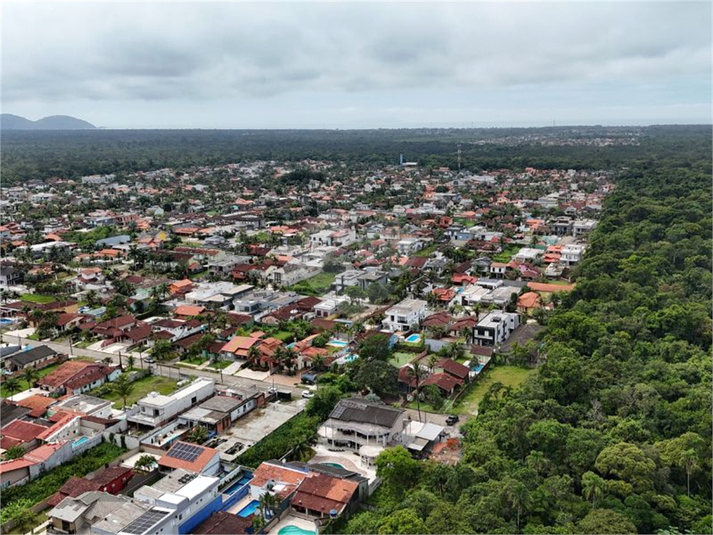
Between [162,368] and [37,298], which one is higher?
[37,298]

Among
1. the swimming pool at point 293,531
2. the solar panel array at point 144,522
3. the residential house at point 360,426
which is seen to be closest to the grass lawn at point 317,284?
the residential house at point 360,426

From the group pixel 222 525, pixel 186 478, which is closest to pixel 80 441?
pixel 186 478

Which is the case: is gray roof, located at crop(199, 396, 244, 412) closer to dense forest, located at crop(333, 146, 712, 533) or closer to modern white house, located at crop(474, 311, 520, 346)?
dense forest, located at crop(333, 146, 712, 533)

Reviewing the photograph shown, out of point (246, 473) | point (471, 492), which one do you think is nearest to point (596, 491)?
point (471, 492)

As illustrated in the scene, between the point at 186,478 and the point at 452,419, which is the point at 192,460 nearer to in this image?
the point at 186,478

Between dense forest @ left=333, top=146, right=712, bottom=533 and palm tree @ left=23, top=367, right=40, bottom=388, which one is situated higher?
dense forest @ left=333, top=146, right=712, bottom=533

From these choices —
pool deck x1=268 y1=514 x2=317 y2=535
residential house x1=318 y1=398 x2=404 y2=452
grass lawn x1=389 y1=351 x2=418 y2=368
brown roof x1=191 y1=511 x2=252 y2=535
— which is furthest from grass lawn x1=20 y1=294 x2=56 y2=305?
pool deck x1=268 y1=514 x2=317 y2=535

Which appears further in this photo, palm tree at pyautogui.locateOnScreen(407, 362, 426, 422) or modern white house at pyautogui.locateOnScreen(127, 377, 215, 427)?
palm tree at pyautogui.locateOnScreen(407, 362, 426, 422)

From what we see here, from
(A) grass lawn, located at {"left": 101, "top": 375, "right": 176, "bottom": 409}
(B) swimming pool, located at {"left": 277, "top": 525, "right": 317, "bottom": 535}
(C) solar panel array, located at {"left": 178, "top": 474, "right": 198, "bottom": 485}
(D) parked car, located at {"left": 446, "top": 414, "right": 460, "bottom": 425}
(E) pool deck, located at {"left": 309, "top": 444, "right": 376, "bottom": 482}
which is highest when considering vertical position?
(C) solar panel array, located at {"left": 178, "top": 474, "right": 198, "bottom": 485}
